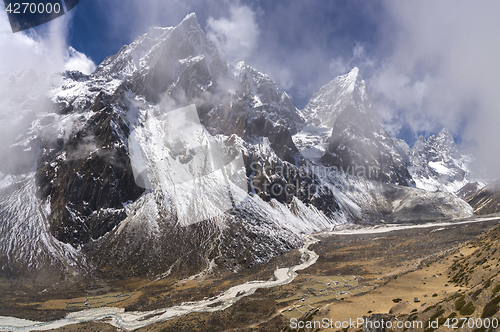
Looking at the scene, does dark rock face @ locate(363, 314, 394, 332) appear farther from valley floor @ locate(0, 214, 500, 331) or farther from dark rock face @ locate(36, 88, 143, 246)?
dark rock face @ locate(36, 88, 143, 246)

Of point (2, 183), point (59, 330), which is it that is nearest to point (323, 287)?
point (59, 330)

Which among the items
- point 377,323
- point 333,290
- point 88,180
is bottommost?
point 333,290

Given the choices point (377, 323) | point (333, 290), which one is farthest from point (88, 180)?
point (377, 323)

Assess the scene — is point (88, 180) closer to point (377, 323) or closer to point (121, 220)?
point (121, 220)

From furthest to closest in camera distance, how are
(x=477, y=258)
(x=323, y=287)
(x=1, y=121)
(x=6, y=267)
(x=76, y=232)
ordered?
1. (x=1, y=121)
2. (x=76, y=232)
3. (x=6, y=267)
4. (x=323, y=287)
5. (x=477, y=258)

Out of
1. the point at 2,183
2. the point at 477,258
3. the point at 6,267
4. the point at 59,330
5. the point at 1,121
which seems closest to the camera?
the point at 477,258

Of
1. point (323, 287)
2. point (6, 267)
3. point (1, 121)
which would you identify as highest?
point (1, 121)

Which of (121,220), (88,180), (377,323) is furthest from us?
(88,180)

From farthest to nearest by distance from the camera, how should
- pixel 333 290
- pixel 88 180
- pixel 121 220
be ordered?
pixel 88 180 < pixel 121 220 < pixel 333 290

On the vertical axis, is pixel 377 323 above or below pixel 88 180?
below

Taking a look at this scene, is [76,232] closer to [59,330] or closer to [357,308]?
[59,330]

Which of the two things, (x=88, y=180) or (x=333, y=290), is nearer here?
(x=333, y=290)
